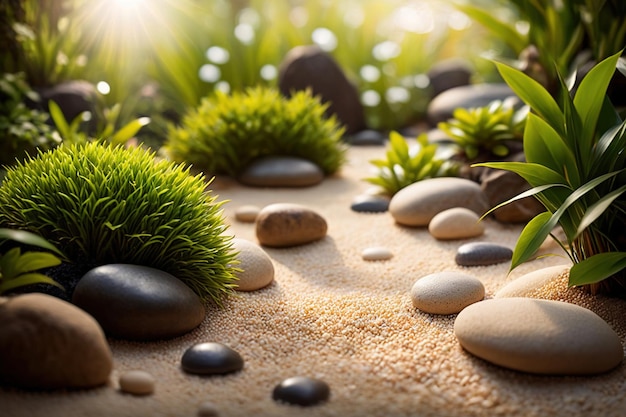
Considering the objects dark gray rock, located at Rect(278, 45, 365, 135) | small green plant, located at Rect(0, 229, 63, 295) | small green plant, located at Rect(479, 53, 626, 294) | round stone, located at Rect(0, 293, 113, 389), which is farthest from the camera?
dark gray rock, located at Rect(278, 45, 365, 135)

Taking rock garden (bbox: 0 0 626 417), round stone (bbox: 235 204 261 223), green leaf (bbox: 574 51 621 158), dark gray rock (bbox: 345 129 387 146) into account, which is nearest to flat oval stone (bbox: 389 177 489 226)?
rock garden (bbox: 0 0 626 417)

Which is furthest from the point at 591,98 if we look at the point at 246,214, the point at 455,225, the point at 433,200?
the point at 246,214

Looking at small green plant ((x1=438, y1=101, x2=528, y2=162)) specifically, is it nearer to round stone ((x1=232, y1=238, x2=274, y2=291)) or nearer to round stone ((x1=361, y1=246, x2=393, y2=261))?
round stone ((x1=361, y1=246, x2=393, y2=261))

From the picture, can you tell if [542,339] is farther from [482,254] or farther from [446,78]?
[446,78]

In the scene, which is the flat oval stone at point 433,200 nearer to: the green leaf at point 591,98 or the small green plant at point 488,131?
the small green plant at point 488,131

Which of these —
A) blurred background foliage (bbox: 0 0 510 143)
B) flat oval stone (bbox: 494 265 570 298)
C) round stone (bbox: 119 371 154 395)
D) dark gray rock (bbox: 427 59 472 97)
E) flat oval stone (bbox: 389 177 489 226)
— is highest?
blurred background foliage (bbox: 0 0 510 143)

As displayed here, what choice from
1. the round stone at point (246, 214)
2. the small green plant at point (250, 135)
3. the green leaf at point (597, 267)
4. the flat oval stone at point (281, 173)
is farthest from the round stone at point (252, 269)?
the small green plant at point (250, 135)

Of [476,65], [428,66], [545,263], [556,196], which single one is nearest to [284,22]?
[428,66]

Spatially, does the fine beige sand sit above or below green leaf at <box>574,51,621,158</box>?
below
